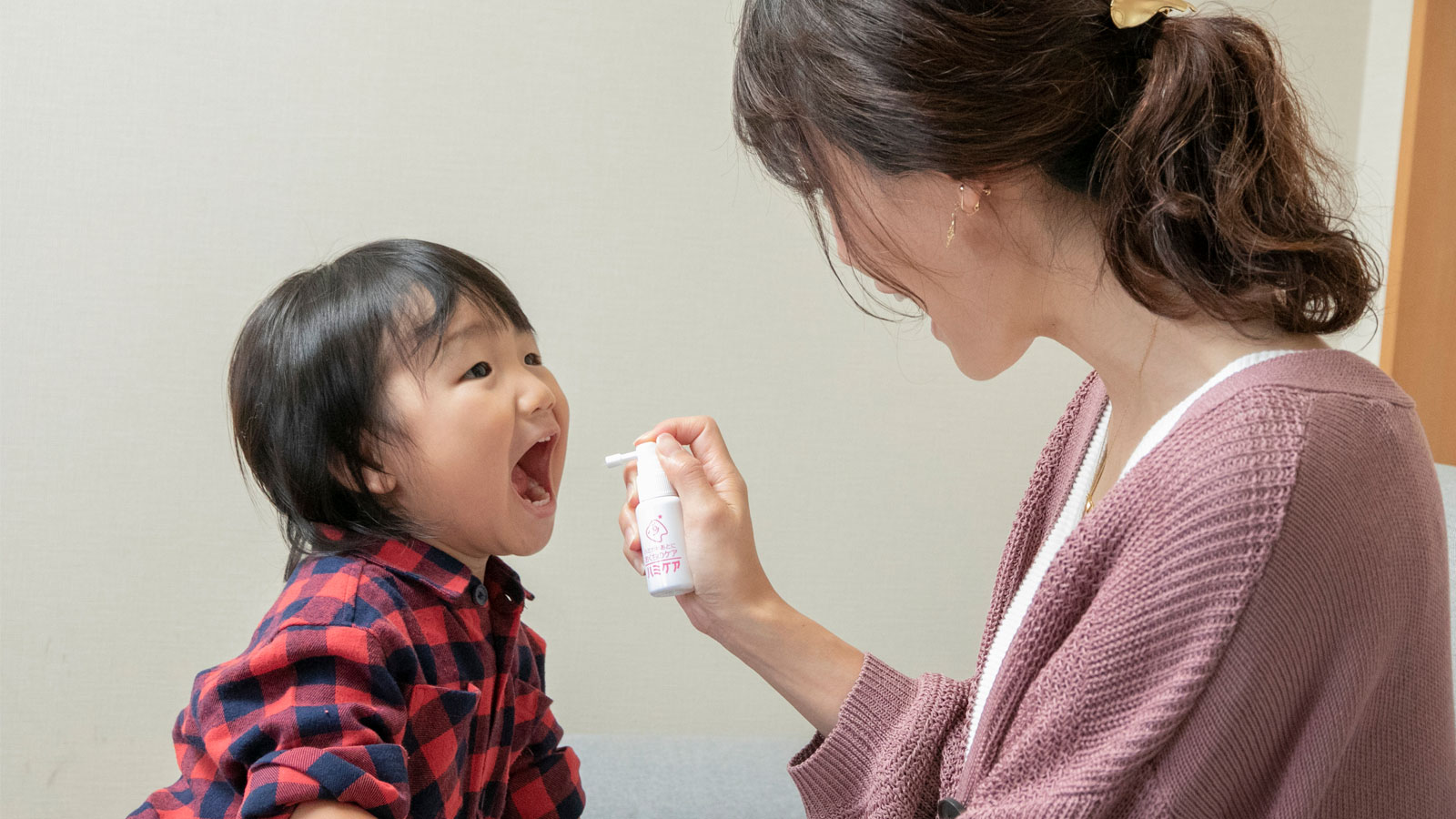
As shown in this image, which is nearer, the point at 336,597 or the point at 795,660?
the point at 336,597

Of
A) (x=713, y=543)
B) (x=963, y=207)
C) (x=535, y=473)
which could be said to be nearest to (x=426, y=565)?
(x=535, y=473)

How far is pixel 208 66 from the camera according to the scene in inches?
55.4

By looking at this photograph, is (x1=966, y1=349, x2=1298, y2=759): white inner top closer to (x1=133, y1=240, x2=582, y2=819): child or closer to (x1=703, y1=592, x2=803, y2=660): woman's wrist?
(x1=703, y1=592, x2=803, y2=660): woman's wrist

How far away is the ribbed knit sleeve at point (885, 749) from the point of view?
928 millimetres

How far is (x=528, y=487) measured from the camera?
1.08 metres

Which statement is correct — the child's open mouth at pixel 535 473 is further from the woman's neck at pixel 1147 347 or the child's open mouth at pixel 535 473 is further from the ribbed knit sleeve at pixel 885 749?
the woman's neck at pixel 1147 347

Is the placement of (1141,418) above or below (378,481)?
above

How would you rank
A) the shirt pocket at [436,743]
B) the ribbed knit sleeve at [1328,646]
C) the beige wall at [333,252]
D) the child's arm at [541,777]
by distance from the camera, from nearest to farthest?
the ribbed knit sleeve at [1328,646] → the shirt pocket at [436,743] → the child's arm at [541,777] → the beige wall at [333,252]

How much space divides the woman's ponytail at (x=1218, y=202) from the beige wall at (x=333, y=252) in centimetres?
79

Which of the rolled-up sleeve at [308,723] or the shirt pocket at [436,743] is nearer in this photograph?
the rolled-up sleeve at [308,723]

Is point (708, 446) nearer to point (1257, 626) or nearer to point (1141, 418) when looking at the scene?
point (1141, 418)

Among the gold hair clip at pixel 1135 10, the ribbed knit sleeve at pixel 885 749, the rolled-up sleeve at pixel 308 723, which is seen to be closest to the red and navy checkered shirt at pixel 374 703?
the rolled-up sleeve at pixel 308 723

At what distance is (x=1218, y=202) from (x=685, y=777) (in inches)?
36.8

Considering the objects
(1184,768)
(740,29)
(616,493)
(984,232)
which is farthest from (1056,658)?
(616,493)
